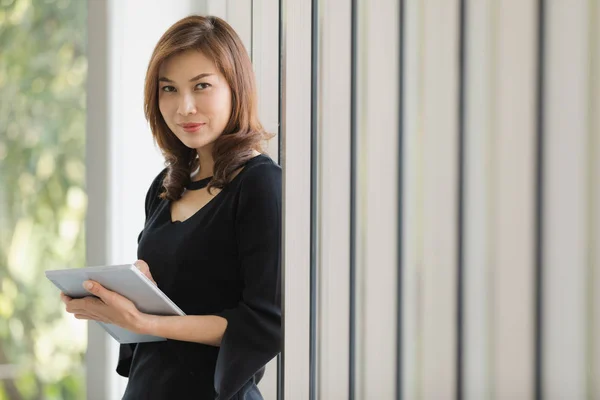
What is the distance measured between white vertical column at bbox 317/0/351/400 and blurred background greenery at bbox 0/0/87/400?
186 centimetres

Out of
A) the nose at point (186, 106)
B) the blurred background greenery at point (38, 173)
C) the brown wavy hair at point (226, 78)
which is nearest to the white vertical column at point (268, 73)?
the brown wavy hair at point (226, 78)

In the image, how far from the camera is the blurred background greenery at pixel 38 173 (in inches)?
106

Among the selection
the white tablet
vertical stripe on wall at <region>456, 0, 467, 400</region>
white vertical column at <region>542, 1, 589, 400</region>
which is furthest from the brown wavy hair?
white vertical column at <region>542, 1, 589, 400</region>

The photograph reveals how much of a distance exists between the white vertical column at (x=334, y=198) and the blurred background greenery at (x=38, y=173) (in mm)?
1864

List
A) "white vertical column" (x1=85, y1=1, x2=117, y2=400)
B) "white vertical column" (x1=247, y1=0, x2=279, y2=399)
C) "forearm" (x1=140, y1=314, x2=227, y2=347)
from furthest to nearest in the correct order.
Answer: "white vertical column" (x1=85, y1=1, x2=117, y2=400), "white vertical column" (x1=247, y1=0, x2=279, y2=399), "forearm" (x1=140, y1=314, x2=227, y2=347)

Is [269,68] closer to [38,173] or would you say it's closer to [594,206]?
[594,206]

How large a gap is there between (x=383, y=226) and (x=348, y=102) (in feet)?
0.64

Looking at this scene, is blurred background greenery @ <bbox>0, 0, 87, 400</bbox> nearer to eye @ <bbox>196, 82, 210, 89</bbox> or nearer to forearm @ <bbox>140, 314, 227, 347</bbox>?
eye @ <bbox>196, 82, 210, 89</bbox>

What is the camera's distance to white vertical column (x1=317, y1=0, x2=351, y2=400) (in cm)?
93

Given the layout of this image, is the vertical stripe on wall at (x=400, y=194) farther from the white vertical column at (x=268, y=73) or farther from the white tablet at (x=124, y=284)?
the white vertical column at (x=268, y=73)

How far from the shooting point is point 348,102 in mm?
911

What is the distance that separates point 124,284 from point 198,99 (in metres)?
0.38

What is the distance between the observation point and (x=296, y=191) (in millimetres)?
1112

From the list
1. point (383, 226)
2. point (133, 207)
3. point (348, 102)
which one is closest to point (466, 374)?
point (383, 226)
